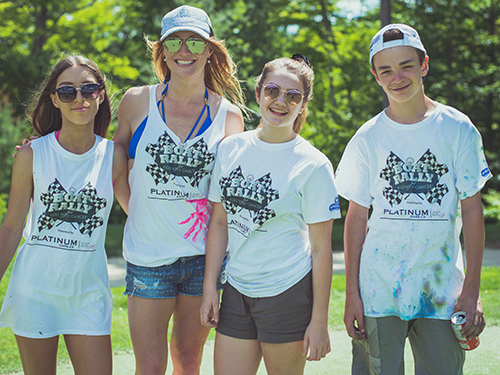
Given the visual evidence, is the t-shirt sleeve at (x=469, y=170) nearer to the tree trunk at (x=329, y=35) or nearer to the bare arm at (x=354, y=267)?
the bare arm at (x=354, y=267)

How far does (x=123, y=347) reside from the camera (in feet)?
15.9

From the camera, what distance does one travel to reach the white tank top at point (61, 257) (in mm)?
2711

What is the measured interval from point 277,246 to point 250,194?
0.98ft

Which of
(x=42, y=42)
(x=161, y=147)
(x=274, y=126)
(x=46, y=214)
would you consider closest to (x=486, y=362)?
(x=274, y=126)

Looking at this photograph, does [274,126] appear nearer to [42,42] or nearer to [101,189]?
[101,189]

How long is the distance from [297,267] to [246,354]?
0.52 meters

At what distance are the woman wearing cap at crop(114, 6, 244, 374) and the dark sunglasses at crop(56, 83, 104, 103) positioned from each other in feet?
0.73

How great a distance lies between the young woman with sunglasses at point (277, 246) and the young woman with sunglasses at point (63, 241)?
25.2 inches

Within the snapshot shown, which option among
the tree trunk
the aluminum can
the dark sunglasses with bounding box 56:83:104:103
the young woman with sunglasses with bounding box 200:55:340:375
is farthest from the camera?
the tree trunk

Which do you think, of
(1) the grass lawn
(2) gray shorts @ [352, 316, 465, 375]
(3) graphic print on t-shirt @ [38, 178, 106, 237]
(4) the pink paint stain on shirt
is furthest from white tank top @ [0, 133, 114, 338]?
(1) the grass lawn

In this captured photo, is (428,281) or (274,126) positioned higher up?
(274,126)

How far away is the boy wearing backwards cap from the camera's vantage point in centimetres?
262

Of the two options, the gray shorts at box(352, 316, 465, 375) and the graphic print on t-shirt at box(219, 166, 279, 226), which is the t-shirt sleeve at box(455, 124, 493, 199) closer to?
the gray shorts at box(352, 316, 465, 375)

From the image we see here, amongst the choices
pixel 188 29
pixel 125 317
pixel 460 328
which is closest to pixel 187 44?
pixel 188 29
